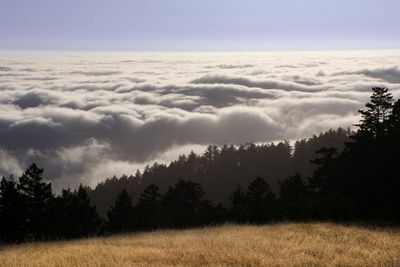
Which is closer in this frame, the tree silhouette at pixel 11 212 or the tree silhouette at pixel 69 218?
the tree silhouette at pixel 11 212

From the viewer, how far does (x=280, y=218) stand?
862 inches

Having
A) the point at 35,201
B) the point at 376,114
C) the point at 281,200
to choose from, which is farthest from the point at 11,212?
the point at 376,114

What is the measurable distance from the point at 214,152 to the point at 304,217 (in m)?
100

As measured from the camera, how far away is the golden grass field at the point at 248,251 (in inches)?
448

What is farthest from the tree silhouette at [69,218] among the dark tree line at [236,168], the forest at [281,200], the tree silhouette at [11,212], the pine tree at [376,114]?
the dark tree line at [236,168]

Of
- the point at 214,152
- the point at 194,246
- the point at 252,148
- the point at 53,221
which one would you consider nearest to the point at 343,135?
the point at 252,148

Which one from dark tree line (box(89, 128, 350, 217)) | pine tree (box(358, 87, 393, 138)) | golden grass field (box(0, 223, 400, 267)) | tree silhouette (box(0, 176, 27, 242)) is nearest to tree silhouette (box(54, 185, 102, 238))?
tree silhouette (box(0, 176, 27, 242))

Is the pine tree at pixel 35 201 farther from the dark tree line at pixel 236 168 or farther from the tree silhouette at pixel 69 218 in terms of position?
the dark tree line at pixel 236 168

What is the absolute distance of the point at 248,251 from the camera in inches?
500

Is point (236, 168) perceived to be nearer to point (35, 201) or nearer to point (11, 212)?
point (35, 201)

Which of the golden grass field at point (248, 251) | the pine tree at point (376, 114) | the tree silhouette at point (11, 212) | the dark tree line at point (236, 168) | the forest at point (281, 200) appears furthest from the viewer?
the dark tree line at point (236, 168)

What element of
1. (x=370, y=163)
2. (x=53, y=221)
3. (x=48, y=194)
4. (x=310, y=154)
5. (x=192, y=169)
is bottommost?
(x=192, y=169)

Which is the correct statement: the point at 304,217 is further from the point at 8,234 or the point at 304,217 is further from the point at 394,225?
the point at 8,234

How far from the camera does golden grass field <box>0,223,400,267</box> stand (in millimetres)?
11375
